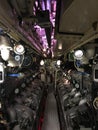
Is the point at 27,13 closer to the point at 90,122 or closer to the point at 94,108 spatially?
the point at 94,108

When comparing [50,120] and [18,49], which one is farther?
[50,120]

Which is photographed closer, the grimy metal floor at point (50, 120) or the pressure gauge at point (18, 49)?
the pressure gauge at point (18, 49)

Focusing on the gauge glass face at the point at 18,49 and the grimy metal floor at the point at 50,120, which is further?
the grimy metal floor at the point at 50,120

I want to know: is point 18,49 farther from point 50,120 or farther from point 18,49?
point 50,120

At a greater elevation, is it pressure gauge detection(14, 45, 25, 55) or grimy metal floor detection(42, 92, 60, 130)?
pressure gauge detection(14, 45, 25, 55)

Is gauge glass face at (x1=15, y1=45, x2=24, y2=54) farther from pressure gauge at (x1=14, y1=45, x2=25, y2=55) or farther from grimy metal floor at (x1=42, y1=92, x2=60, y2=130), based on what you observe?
grimy metal floor at (x1=42, y1=92, x2=60, y2=130)

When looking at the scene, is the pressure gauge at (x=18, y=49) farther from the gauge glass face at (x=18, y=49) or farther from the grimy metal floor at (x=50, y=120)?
the grimy metal floor at (x=50, y=120)

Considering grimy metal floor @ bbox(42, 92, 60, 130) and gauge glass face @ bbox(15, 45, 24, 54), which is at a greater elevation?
gauge glass face @ bbox(15, 45, 24, 54)

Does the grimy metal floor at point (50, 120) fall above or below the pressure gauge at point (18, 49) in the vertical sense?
below

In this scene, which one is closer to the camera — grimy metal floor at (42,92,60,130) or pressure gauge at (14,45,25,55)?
pressure gauge at (14,45,25,55)

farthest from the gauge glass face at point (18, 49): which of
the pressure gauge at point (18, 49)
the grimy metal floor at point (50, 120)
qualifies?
the grimy metal floor at point (50, 120)

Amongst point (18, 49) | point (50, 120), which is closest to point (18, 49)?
point (18, 49)

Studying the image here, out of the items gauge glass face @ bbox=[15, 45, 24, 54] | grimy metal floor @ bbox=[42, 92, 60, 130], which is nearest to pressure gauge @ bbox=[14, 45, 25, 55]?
gauge glass face @ bbox=[15, 45, 24, 54]

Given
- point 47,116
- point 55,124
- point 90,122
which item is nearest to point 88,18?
point 90,122
